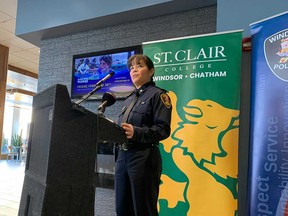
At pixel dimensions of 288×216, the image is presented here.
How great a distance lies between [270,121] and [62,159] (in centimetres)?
152

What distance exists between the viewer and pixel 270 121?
1.81 metres

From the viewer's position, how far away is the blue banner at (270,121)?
5.68 feet

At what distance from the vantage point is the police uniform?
1354 millimetres

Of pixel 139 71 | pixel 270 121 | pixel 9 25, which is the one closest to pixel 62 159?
pixel 139 71

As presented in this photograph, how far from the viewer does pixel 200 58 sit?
2.27 meters

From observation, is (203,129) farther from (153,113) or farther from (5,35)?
(5,35)

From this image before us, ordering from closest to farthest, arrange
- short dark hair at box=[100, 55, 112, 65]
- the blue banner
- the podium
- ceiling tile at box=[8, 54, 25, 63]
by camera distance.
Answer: the podium
the blue banner
short dark hair at box=[100, 55, 112, 65]
ceiling tile at box=[8, 54, 25, 63]

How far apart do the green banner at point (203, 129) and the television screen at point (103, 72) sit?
0.90 metres

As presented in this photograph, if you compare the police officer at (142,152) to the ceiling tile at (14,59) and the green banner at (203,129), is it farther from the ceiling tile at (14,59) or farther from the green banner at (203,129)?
the ceiling tile at (14,59)

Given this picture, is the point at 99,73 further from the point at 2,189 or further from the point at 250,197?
the point at 2,189

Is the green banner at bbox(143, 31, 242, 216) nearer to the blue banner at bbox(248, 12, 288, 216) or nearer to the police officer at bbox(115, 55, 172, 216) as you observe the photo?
the blue banner at bbox(248, 12, 288, 216)

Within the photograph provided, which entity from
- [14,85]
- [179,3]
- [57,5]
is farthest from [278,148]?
[14,85]

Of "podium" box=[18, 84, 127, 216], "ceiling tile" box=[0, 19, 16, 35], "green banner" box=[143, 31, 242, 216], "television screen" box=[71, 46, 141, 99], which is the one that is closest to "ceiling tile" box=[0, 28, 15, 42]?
"ceiling tile" box=[0, 19, 16, 35]

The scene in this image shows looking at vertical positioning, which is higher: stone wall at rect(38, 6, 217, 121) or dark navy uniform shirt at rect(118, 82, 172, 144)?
stone wall at rect(38, 6, 217, 121)
